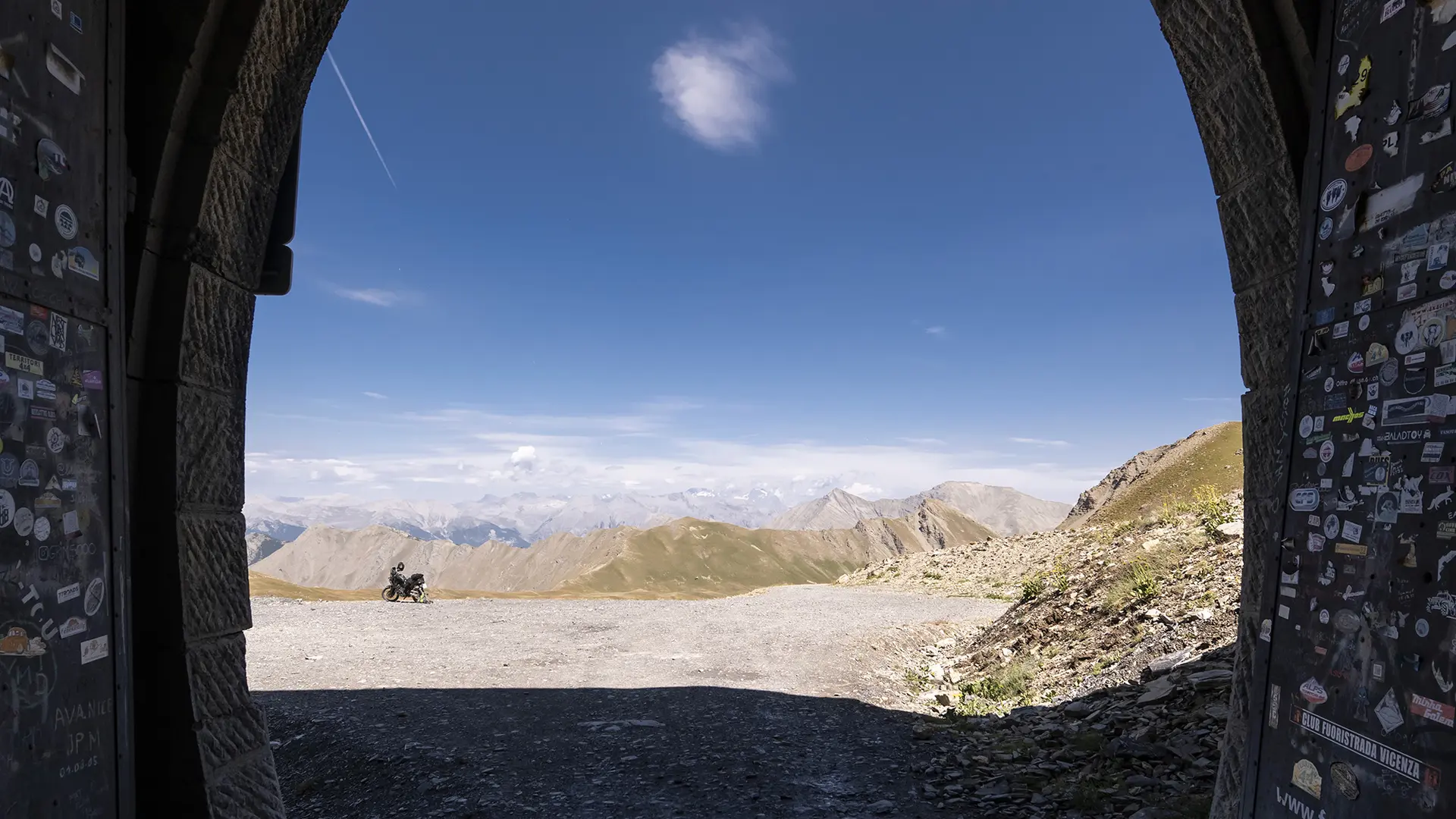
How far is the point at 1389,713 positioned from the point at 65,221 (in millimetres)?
5360

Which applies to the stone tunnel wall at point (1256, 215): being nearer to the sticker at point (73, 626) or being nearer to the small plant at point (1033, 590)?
the sticker at point (73, 626)

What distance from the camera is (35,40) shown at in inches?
108

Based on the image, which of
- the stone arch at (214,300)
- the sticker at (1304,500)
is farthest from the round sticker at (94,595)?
the sticker at (1304,500)

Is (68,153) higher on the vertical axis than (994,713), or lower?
higher

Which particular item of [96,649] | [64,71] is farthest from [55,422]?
[64,71]

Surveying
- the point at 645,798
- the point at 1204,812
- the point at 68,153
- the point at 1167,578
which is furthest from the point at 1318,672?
the point at 1167,578

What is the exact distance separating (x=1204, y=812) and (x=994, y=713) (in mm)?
2991

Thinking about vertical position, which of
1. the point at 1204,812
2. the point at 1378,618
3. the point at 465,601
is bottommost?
the point at 465,601

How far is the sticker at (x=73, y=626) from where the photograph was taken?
9.33ft

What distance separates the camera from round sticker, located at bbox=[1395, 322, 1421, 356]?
258 centimetres

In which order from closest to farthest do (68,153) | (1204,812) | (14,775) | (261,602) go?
(14,775) → (68,153) → (1204,812) → (261,602)

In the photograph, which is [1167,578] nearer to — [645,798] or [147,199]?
[645,798]

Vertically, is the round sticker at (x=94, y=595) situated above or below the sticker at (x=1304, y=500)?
below

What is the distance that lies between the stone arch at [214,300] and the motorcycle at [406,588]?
49.7 feet
